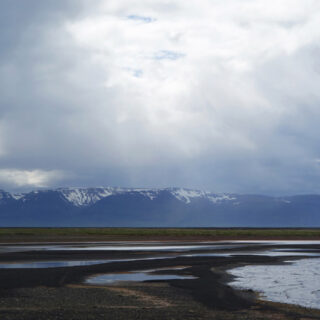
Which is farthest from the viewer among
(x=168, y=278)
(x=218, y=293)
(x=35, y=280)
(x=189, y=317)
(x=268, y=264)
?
(x=268, y=264)

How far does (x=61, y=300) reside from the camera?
26812 millimetres

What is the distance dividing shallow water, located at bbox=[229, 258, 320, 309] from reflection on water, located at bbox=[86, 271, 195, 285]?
5.00 metres

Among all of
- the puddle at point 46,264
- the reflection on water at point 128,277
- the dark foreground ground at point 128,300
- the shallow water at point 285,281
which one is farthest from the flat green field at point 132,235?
the dark foreground ground at point 128,300

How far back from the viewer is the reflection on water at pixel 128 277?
3641 cm

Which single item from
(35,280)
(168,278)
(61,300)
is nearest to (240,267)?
(168,278)

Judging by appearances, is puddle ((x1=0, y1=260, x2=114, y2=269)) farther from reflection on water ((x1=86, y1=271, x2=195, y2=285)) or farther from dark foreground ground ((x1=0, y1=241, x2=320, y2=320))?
Result: reflection on water ((x1=86, y1=271, x2=195, y2=285))

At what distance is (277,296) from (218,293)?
3.31 metres

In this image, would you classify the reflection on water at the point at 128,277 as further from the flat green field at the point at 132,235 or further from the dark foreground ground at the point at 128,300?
the flat green field at the point at 132,235

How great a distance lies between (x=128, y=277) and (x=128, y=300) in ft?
37.8

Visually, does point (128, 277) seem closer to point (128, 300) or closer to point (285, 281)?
point (285, 281)

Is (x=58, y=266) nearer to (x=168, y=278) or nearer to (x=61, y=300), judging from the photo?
(x=168, y=278)

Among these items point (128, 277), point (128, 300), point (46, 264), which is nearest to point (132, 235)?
point (46, 264)

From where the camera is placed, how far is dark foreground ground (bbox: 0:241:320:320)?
22953 millimetres

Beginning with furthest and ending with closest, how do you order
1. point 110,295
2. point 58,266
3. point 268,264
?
point 268,264, point 58,266, point 110,295
